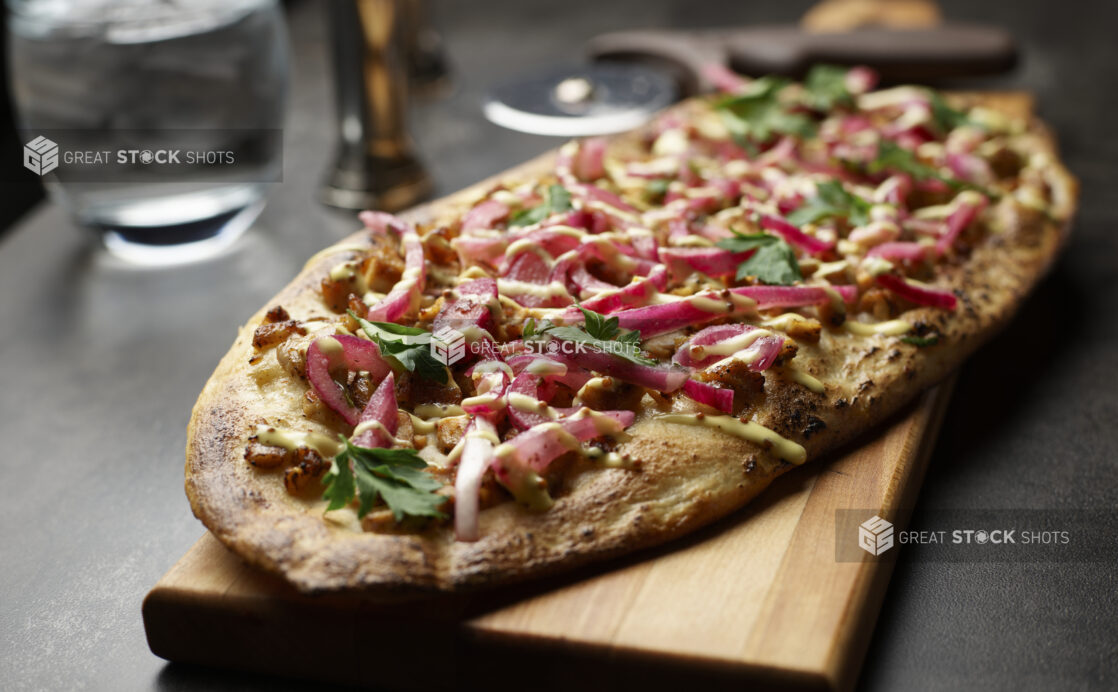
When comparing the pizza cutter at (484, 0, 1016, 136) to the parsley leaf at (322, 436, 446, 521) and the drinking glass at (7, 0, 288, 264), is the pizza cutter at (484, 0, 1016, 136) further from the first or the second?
the parsley leaf at (322, 436, 446, 521)

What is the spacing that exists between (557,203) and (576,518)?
38.6 inches

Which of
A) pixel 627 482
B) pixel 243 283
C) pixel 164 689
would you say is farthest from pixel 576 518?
pixel 243 283

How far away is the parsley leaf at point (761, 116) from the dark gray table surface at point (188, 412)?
29.8 inches

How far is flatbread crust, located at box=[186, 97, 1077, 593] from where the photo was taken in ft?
5.24

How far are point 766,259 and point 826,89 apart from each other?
4.27ft

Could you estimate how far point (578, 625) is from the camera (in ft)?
5.18

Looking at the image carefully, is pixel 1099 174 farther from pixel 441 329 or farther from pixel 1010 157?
pixel 441 329

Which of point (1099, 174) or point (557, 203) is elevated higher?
point (557, 203)

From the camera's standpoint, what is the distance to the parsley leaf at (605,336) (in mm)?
1965

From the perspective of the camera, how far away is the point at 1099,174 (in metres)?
3.59

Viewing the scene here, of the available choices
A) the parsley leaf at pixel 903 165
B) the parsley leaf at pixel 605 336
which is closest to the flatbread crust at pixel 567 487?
the parsley leaf at pixel 605 336

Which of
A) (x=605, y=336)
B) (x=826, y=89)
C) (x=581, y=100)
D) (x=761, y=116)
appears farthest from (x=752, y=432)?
(x=581, y=100)

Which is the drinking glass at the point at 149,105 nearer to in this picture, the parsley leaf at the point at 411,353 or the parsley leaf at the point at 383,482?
the parsley leaf at the point at 411,353

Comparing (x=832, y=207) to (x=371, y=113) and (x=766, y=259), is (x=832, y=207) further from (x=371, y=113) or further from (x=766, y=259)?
(x=371, y=113)
